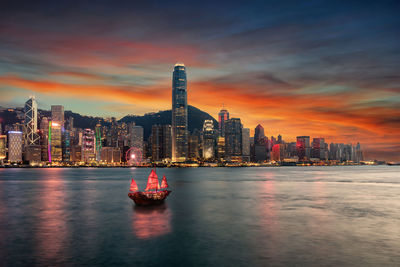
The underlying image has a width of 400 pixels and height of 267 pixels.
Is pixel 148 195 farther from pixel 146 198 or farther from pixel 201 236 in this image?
pixel 201 236

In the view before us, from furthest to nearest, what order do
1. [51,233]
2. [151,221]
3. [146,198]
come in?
[146,198]
[151,221]
[51,233]

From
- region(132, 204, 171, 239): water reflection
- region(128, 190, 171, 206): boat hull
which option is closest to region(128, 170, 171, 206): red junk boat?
region(128, 190, 171, 206): boat hull

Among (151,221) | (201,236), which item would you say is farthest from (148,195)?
(201,236)

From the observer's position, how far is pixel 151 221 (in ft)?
165

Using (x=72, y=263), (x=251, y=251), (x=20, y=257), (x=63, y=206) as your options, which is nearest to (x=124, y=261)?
(x=72, y=263)

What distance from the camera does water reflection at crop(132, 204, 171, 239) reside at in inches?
1698

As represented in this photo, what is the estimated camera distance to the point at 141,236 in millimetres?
41531

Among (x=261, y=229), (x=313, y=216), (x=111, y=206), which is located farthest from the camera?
(x=111, y=206)

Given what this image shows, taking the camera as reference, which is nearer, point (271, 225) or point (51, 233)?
point (51, 233)

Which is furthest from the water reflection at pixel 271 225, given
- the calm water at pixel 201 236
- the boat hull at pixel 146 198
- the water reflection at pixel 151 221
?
the boat hull at pixel 146 198

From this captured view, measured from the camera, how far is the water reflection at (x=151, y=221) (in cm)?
4312

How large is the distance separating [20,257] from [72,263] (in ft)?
18.0

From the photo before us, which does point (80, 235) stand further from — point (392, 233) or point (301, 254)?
point (392, 233)

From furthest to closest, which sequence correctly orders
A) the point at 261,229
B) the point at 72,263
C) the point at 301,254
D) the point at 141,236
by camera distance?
the point at 261,229 < the point at 141,236 < the point at 301,254 < the point at 72,263
